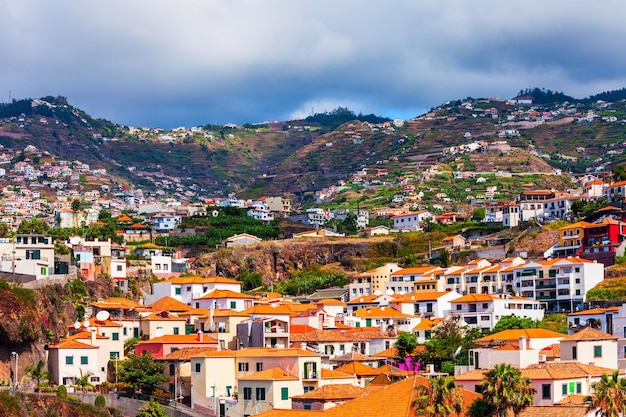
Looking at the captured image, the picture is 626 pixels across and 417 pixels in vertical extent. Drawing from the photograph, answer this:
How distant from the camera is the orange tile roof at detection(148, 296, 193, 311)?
8606 cm

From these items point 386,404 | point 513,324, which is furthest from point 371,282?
point 386,404

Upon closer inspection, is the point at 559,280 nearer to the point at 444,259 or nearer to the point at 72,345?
the point at 444,259

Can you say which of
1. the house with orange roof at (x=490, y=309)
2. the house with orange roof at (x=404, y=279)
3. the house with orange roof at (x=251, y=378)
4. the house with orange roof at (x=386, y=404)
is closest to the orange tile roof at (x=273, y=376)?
the house with orange roof at (x=251, y=378)

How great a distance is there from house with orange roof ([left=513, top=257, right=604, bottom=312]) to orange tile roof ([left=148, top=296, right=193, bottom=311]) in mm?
28753

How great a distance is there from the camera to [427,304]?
95375 millimetres

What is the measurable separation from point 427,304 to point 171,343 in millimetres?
28618

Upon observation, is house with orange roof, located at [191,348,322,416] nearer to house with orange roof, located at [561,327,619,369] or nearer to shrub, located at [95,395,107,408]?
shrub, located at [95,395,107,408]

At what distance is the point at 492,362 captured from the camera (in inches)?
2215

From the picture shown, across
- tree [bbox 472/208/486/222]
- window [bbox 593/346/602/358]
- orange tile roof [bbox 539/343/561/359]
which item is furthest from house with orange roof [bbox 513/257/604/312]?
tree [bbox 472/208/486/222]

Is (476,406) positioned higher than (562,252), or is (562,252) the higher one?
(562,252)

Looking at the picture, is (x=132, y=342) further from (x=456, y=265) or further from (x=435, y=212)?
(x=435, y=212)

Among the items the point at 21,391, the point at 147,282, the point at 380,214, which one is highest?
the point at 380,214

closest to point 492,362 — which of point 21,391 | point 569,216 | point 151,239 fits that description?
point 21,391

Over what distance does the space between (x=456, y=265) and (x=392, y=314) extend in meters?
24.5
